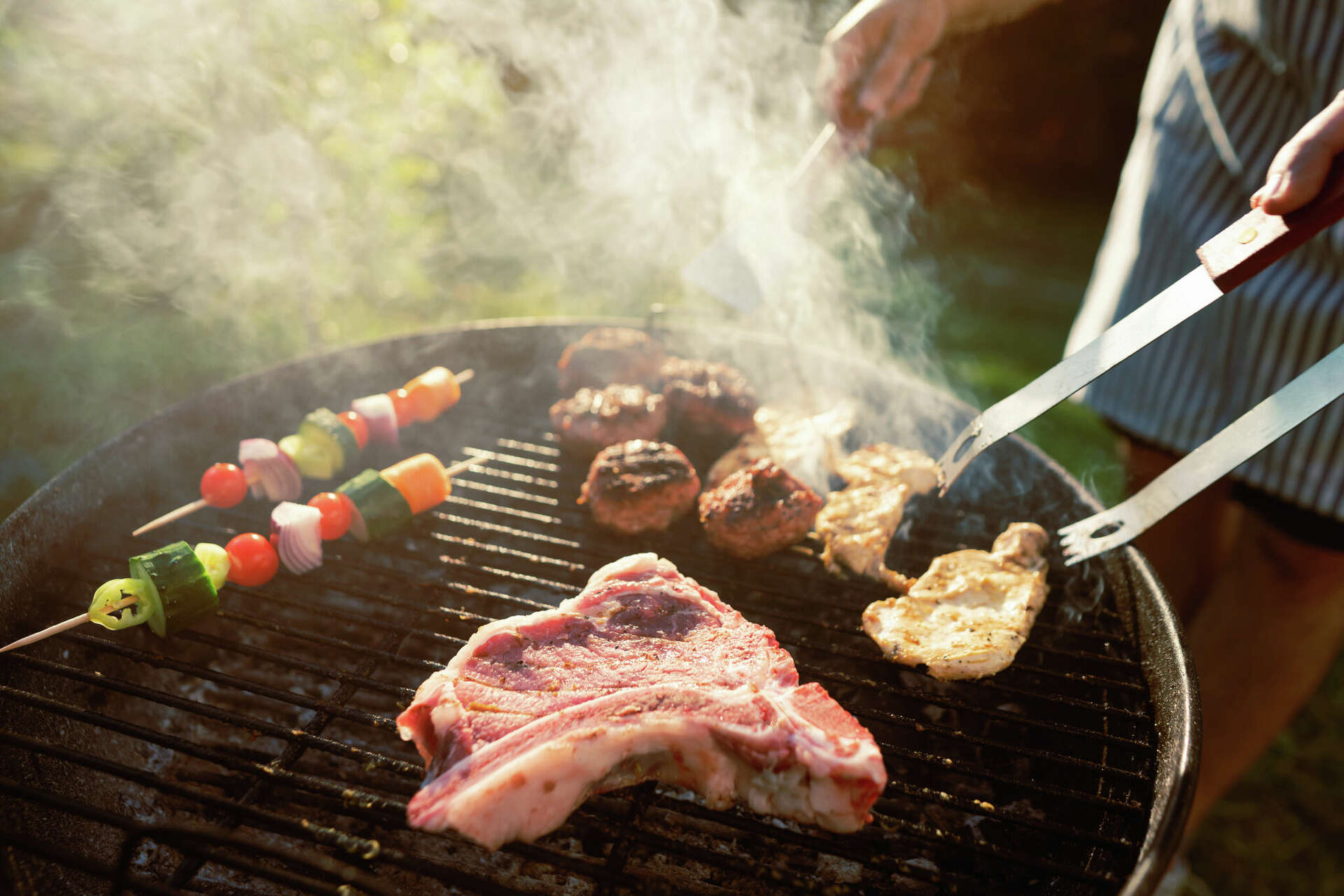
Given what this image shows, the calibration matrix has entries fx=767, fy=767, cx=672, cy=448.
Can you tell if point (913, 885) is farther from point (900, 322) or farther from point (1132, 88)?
point (1132, 88)

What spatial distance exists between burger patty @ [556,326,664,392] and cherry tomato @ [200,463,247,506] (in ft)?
5.56

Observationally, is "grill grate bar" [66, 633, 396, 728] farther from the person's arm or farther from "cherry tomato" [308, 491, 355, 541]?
the person's arm

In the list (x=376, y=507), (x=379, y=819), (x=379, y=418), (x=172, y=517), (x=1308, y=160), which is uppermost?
(x=1308, y=160)

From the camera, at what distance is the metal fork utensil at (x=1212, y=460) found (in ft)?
7.35

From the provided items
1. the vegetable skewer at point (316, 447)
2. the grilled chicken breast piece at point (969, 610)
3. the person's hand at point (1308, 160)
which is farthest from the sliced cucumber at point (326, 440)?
the person's hand at point (1308, 160)

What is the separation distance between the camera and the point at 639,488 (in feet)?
10.5

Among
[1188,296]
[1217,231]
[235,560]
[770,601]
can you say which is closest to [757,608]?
[770,601]

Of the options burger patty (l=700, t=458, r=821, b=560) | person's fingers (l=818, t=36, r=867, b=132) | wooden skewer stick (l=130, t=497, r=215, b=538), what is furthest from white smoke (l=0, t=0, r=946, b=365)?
wooden skewer stick (l=130, t=497, r=215, b=538)

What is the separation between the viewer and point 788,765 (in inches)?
79.8

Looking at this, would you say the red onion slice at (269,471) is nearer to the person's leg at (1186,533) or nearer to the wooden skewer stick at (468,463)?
the wooden skewer stick at (468,463)

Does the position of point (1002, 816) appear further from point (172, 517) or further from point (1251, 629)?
point (172, 517)

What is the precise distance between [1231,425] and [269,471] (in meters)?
3.63

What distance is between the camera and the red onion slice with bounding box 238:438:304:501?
330 centimetres

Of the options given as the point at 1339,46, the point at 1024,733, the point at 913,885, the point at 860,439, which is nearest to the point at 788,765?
the point at 913,885
